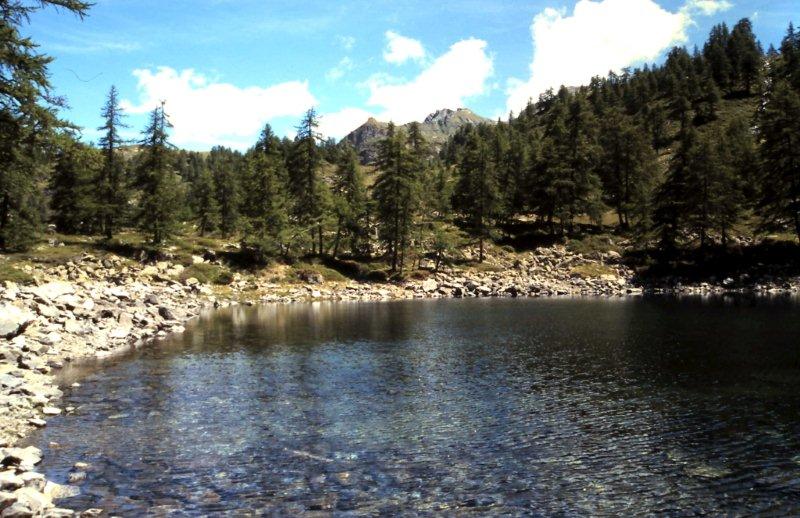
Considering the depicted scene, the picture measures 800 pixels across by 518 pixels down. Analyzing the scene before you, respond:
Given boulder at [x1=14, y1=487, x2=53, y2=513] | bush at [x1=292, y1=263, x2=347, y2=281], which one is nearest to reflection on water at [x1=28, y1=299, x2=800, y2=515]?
boulder at [x1=14, y1=487, x2=53, y2=513]

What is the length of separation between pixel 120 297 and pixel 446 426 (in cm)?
3765

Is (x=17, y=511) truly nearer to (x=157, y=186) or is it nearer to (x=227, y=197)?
(x=157, y=186)

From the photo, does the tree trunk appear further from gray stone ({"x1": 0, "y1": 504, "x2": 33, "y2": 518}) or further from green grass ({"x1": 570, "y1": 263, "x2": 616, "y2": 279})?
gray stone ({"x1": 0, "y1": 504, "x2": 33, "y2": 518})

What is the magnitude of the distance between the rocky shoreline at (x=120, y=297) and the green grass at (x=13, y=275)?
1074 millimetres

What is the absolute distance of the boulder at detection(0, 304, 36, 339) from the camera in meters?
29.0

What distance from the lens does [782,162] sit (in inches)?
2899

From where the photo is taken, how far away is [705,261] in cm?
7625

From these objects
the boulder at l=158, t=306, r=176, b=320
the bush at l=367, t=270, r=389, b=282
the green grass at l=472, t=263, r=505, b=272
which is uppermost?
the green grass at l=472, t=263, r=505, b=272

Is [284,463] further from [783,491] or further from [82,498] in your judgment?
[783,491]

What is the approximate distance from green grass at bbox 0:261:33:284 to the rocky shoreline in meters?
1.07

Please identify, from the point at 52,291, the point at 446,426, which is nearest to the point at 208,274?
the point at 52,291

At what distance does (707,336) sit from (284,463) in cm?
3231

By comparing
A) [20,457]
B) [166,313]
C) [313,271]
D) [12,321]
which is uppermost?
[313,271]

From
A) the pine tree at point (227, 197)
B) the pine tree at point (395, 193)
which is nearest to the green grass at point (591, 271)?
the pine tree at point (395, 193)
